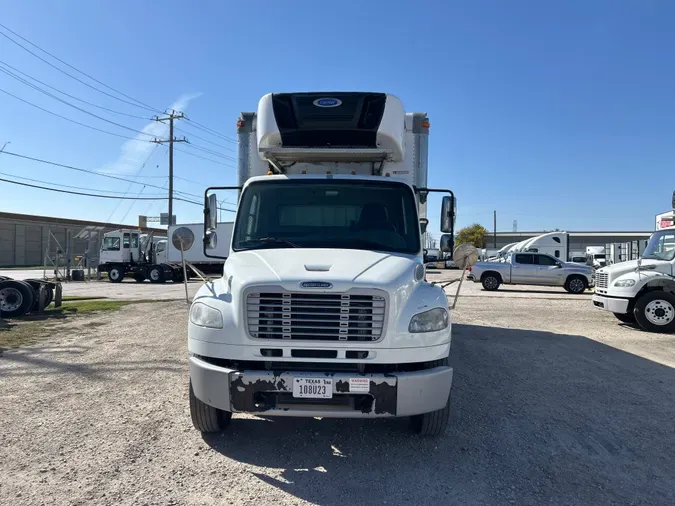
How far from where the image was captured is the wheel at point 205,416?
13.7 ft

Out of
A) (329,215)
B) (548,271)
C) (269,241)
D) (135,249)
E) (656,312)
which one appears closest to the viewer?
(269,241)

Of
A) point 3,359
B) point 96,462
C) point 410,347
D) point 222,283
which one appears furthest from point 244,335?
point 3,359

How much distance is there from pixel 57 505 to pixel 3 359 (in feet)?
17.3

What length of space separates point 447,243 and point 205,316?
9.97ft

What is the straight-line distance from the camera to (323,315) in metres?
3.83

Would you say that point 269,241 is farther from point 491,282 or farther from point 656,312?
point 491,282

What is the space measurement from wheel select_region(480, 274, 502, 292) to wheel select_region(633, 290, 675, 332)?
1175 centimetres

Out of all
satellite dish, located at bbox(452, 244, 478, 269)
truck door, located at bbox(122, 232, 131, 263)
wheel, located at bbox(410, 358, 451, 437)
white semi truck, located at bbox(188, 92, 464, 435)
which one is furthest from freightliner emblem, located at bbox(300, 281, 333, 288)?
truck door, located at bbox(122, 232, 131, 263)

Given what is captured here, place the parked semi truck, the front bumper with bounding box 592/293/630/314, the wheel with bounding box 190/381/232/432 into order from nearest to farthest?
the wheel with bounding box 190/381/232/432, the front bumper with bounding box 592/293/630/314, the parked semi truck

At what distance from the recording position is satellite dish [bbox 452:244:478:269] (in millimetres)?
4816

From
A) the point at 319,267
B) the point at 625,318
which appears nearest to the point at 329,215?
the point at 319,267

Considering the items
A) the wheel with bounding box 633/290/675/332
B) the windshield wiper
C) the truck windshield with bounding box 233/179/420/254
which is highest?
the truck windshield with bounding box 233/179/420/254

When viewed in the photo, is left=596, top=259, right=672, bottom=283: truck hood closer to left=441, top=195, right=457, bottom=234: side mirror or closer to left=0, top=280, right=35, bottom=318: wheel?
left=441, top=195, right=457, bottom=234: side mirror

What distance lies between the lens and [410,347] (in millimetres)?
3838
